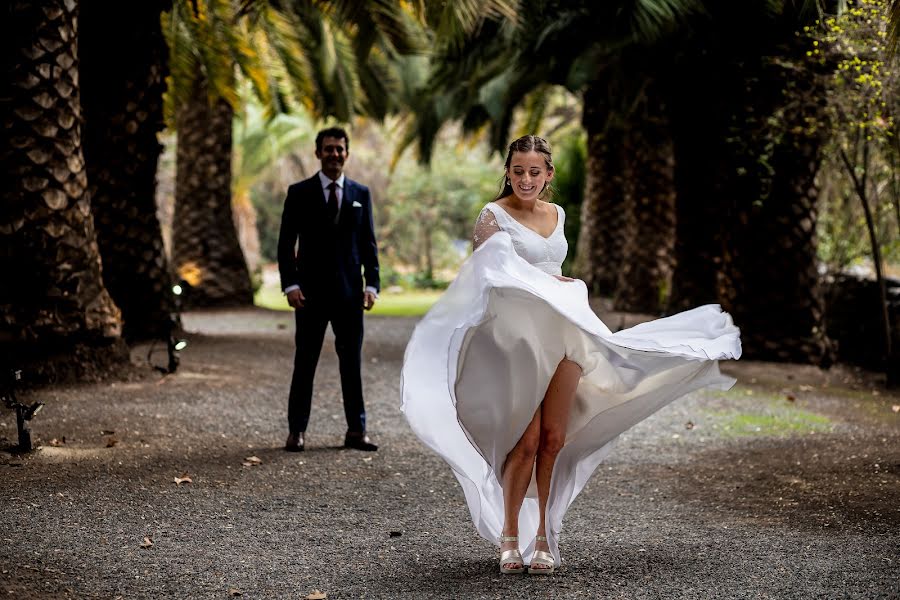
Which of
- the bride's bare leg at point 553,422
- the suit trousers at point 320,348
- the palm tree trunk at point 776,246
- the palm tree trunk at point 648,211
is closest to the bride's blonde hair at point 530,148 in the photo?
the bride's bare leg at point 553,422

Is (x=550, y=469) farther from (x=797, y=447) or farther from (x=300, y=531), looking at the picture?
(x=797, y=447)

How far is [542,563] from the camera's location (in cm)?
450

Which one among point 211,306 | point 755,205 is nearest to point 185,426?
point 755,205

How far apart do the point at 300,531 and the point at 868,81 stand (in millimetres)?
6295

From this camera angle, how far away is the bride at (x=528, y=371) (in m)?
4.45

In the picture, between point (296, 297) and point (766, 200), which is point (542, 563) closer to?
point (296, 297)

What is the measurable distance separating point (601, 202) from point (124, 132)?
10168mm

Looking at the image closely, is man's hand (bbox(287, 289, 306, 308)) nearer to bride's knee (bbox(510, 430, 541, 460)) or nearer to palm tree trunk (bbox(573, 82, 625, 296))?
bride's knee (bbox(510, 430, 541, 460))

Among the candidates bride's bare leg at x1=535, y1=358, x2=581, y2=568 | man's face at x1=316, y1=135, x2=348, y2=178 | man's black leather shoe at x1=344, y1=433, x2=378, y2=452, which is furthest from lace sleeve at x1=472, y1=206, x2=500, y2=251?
man's black leather shoe at x1=344, y1=433, x2=378, y2=452

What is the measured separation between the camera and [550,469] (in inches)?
182

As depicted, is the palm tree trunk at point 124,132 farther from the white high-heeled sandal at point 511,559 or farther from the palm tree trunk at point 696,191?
the white high-heeled sandal at point 511,559

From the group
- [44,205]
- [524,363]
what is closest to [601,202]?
[44,205]

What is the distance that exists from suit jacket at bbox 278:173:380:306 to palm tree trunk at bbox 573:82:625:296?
11.8m

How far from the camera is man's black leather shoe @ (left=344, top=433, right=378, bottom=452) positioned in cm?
723
